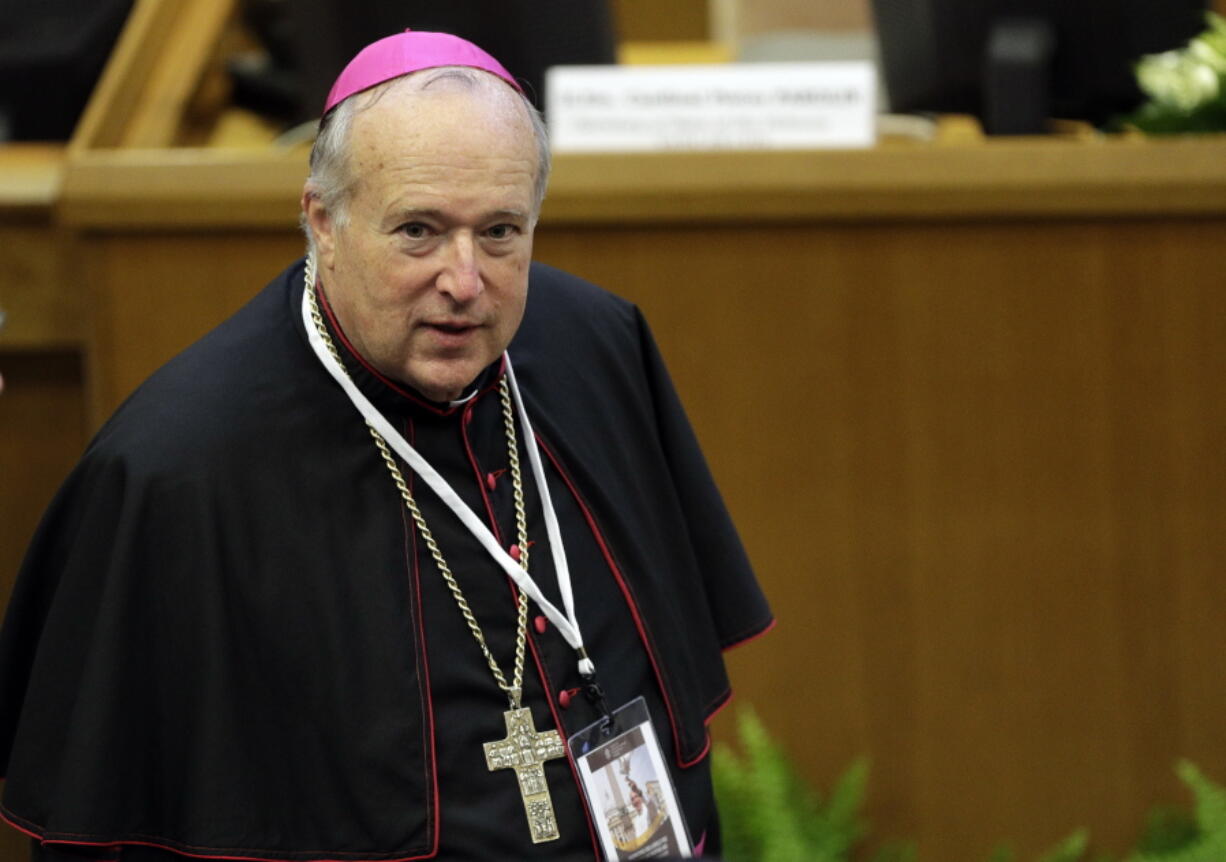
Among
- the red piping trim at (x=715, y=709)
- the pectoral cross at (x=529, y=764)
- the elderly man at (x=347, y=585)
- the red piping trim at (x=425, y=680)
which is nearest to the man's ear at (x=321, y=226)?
the elderly man at (x=347, y=585)

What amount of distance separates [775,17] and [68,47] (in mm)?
2128

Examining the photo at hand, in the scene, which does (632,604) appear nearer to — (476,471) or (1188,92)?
(476,471)

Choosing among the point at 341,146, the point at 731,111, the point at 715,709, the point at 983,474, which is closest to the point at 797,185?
the point at 731,111

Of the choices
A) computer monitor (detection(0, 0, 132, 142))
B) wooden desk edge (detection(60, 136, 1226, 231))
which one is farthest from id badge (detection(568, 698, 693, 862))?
computer monitor (detection(0, 0, 132, 142))

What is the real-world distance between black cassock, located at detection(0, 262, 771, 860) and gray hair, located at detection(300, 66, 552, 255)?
0.70 feet

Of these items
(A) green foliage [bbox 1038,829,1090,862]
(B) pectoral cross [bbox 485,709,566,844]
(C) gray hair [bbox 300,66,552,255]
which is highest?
(C) gray hair [bbox 300,66,552,255]

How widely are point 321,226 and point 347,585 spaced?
0.44 metres

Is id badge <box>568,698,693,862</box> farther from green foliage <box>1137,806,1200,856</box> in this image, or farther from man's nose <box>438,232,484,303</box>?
green foliage <box>1137,806,1200,856</box>

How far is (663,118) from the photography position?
333 cm

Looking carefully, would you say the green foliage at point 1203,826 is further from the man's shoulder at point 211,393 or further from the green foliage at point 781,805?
the man's shoulder at point 211,393

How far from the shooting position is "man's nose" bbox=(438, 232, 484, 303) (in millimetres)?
1944

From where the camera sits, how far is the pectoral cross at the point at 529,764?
2055mm

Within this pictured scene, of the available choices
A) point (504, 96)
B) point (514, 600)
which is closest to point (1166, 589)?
point (514, 600)

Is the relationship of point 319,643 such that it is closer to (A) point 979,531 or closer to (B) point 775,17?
(A) point 979,531
